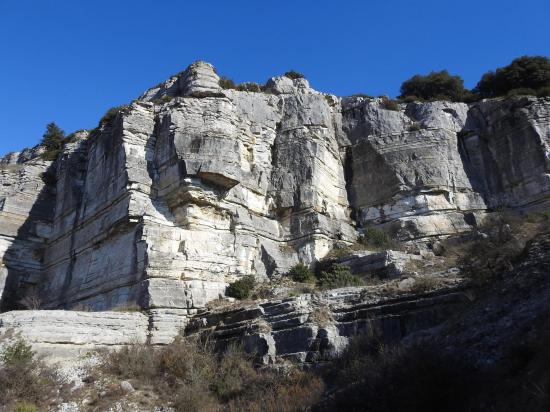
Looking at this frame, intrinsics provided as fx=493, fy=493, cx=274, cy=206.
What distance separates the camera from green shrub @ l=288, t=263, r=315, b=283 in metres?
19.9

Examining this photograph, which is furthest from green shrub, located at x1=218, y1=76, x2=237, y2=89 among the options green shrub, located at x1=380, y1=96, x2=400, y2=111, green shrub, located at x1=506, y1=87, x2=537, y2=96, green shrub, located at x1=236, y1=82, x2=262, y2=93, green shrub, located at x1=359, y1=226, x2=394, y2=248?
green shrub, located at x1=506, y1=87, x2=537, y2=96

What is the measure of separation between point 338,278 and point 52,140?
24.1 meters

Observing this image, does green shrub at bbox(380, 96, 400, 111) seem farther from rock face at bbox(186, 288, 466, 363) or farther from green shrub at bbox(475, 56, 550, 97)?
rock face at bbox(186, 288, 466, 363)

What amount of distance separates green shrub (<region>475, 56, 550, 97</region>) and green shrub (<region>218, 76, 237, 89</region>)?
1591 cm

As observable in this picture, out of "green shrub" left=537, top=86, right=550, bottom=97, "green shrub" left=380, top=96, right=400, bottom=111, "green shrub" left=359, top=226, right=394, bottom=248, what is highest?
"green shrub" left=380, top=96, right=400, bottom=111

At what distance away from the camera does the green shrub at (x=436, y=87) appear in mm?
32594

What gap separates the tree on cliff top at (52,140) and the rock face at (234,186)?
2.30 meters

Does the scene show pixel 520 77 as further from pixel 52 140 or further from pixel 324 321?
pixel 52 140

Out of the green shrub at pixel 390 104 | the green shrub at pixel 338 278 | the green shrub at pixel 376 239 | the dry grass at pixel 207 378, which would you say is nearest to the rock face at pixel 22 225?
the dry grass at pixel 207 378

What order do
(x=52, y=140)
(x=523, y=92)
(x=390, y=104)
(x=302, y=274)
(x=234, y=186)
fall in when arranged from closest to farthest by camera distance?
(x=302, y=274) → (x=234, y=186) → (x=523, y=92) → (x=390, y=104) → (x=52, y=140)

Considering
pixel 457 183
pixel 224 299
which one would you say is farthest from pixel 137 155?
pixel 457 183

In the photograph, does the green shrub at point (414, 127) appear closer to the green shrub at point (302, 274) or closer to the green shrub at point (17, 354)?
the green shrub at point (302, 274)

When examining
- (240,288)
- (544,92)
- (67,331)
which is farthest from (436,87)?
(67,331)

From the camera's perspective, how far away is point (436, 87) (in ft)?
110
